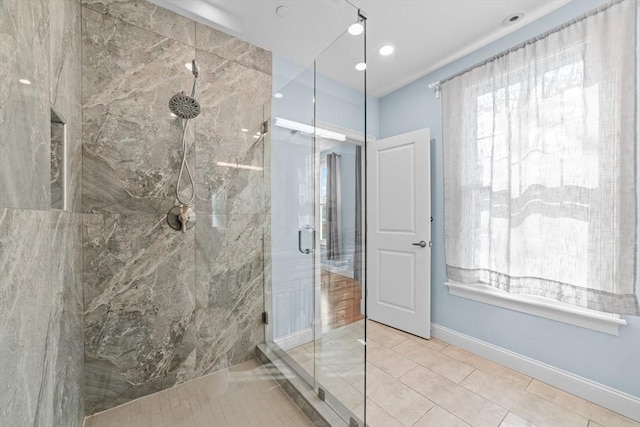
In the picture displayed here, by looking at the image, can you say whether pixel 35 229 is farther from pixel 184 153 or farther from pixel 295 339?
pixel 295 339

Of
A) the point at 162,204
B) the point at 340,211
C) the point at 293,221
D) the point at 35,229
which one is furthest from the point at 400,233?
the point at 35,229

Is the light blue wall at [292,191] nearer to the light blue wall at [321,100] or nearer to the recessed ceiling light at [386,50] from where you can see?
the light blue wall at [321,100]

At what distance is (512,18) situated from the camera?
6.26 ft

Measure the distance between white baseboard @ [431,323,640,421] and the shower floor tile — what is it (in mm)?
1605

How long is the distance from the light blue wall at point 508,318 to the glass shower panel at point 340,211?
1161 mm

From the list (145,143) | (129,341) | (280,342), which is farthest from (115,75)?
(280,342)

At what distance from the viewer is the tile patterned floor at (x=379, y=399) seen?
1491 millimetres

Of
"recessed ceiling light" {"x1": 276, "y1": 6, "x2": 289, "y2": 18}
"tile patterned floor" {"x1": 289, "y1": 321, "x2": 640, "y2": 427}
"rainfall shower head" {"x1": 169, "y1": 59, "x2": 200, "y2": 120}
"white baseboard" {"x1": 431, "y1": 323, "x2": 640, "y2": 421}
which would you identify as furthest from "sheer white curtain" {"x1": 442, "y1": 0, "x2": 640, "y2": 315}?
"rainfall shower head" {"x1": 169, "y1": 59, "x2": 200, "y2": 120}

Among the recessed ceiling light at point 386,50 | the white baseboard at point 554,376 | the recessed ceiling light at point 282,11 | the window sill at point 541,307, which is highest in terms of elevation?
the recessed ceiling light at point 386,50

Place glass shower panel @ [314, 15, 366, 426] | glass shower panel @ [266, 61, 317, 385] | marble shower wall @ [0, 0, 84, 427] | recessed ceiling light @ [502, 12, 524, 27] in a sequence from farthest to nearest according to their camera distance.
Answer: glass shower panel @ [266, 61, 317, 385] → recessed ceiling light @ [502, 12, 524, 27] → glass shower panel @ [314, 15, 366, 426] → marble shower wall @ [0, 0, 84, 427]

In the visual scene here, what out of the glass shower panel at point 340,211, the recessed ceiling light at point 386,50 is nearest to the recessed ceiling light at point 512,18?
the recessed ceiling light at point 386,50

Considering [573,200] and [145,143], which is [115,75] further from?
[573,200]

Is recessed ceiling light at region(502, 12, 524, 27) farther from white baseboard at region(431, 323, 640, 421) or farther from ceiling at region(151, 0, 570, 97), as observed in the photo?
white baseboard at region(431, 323, 640, 421)

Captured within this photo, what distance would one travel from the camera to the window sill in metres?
1.60
